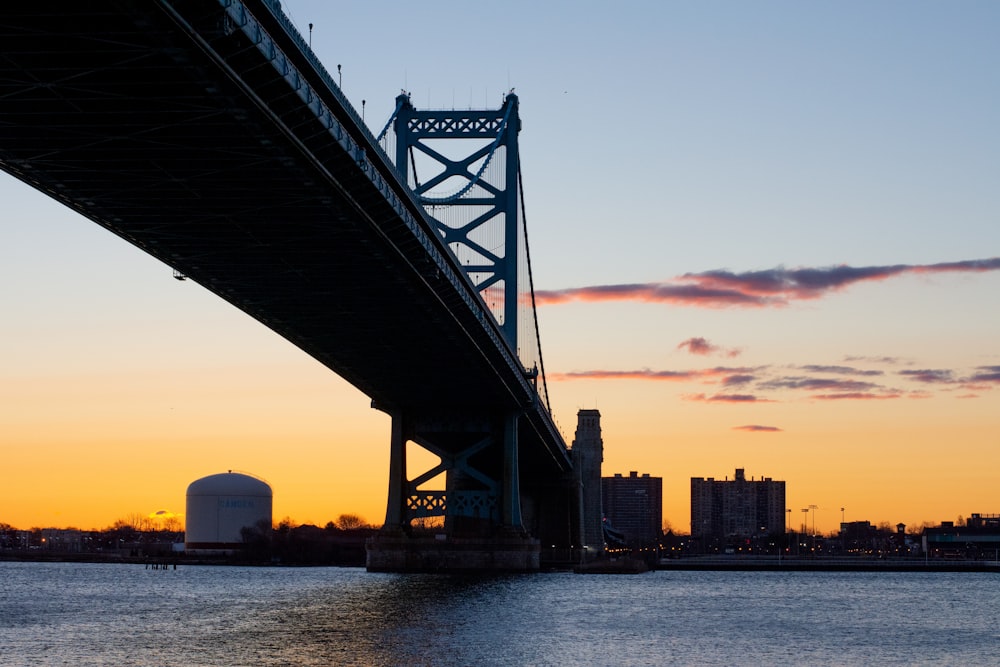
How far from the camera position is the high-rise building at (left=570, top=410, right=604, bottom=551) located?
5027 inches

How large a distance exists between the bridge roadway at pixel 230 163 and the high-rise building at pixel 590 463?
6657cm

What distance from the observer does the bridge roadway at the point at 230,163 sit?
26.0m

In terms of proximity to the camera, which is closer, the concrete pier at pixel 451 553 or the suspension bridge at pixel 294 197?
the suspension bridge at pixel 294 197

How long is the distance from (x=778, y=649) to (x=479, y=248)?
42.8 m

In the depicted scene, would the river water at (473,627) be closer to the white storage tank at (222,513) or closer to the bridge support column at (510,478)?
the bridge support column at (510,478)

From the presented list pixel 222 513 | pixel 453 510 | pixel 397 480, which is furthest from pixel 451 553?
pixel 222 513

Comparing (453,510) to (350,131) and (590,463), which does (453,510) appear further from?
(350,131)

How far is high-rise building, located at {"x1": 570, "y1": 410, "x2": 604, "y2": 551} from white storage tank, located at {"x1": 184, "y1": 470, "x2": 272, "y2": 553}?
4905 cm

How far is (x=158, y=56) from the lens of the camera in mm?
26453

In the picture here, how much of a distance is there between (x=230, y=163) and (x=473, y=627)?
16.1 meters

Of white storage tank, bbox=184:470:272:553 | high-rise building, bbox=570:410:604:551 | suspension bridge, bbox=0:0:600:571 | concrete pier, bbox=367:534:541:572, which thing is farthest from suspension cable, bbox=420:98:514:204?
white storage tank, bbox=184:470:272:553

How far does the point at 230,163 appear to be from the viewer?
113 ft

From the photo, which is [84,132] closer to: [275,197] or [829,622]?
[275,197]

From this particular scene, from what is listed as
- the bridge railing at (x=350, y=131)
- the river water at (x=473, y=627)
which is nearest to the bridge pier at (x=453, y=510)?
the river water at (x=473, y=627)
